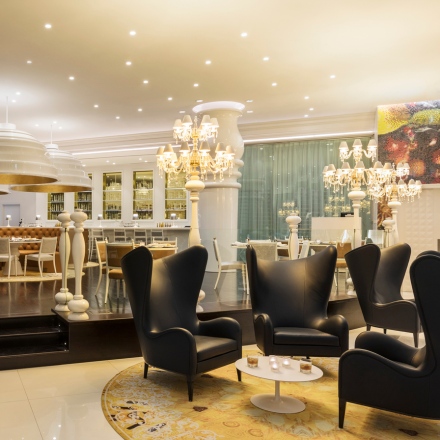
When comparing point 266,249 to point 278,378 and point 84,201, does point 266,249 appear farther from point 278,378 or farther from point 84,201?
point 84,201

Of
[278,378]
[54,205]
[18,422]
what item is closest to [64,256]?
[18,422]

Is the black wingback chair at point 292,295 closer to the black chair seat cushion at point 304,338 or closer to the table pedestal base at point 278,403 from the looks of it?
the black chair seat cushion at point 304,338

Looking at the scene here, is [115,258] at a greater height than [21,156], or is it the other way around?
[21,156]

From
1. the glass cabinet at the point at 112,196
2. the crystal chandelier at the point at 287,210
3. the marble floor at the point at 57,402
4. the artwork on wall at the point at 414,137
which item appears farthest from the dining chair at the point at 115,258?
the glass cabinet at the point at 112,196

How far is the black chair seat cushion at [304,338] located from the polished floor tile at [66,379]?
1.59 metres

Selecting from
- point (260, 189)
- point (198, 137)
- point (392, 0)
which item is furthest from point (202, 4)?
point (260, 189)

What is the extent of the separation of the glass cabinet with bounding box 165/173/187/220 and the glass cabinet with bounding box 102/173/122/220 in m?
1.86

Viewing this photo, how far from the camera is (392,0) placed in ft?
21.2

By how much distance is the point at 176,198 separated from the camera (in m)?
16.3

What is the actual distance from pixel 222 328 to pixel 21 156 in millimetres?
2324

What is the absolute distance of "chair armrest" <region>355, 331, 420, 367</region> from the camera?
3600 mm

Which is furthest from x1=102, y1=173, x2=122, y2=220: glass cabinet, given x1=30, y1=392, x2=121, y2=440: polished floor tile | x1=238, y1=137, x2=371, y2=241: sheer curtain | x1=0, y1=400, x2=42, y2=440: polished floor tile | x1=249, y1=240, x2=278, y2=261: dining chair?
x1=0, y1=400, x2=42, y2=440: polished floor tile

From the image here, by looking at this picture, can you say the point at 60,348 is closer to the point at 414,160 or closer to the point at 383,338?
the point at 383,338

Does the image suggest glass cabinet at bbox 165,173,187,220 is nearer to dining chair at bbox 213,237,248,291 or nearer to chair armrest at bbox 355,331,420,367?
dining chair at bbox 213,237,248,291
